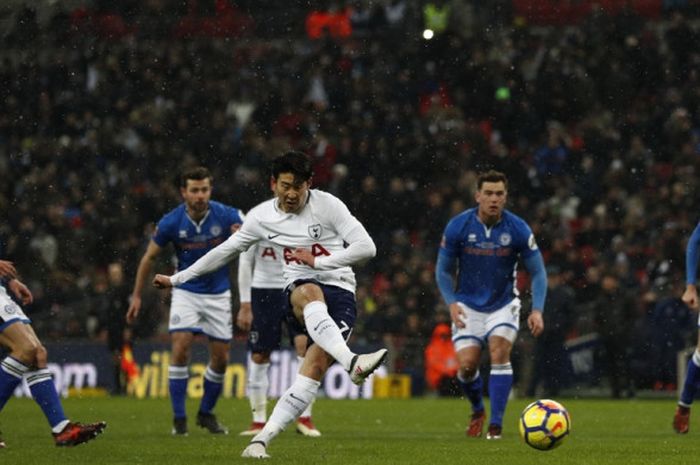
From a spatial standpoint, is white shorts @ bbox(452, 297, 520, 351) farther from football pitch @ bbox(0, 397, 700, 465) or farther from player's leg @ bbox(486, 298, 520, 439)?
football pitch @ bbox(0, 397, 700, 465)

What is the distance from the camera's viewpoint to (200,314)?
13297mm

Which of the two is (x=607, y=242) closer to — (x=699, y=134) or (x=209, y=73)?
(x=699, y=134)

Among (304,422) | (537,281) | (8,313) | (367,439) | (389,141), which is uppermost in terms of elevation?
(389,141)

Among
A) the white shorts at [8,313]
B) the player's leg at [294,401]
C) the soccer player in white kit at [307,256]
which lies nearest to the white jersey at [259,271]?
the white shorts at [8,313]

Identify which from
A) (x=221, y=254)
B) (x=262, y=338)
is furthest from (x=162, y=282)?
(x=262, y=338)

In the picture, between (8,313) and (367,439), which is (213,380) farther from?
(8,313)

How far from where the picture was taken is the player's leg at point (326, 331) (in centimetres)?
870

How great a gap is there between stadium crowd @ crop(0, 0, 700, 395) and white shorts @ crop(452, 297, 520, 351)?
868cm

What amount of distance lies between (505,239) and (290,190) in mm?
3609

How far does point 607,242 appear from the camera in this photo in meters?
22.9

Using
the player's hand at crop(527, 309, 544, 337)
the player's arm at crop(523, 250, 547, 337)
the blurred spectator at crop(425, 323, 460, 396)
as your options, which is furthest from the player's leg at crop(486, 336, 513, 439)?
the blurred spectator at crop(425, 323, 460, 396)

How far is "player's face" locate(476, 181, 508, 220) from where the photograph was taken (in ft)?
40.8

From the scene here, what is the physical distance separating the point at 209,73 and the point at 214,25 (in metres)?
1.92

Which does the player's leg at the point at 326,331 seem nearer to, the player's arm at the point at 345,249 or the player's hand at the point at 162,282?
the player's arm at the point at 345,249
